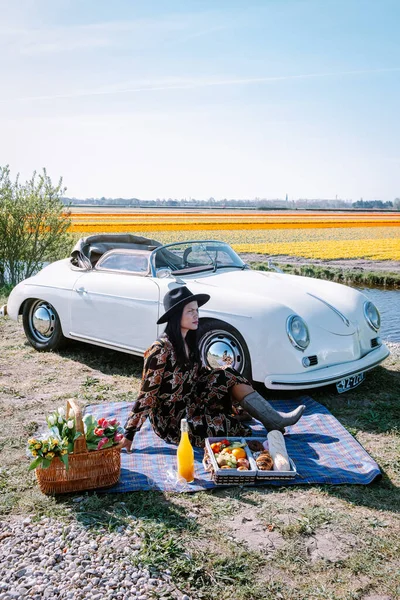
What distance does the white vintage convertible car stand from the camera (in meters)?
5.64

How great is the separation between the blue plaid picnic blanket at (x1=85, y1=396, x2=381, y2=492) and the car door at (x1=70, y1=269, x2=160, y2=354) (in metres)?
1.29

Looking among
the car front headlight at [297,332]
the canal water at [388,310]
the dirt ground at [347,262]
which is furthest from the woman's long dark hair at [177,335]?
the dirt ground at [347,262]

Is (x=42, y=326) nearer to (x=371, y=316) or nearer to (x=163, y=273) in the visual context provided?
(x=163, y=273)

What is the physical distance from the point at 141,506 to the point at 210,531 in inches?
20.3

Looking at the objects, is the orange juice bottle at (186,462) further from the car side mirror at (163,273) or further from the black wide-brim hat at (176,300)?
the car side mirror at (163,273)

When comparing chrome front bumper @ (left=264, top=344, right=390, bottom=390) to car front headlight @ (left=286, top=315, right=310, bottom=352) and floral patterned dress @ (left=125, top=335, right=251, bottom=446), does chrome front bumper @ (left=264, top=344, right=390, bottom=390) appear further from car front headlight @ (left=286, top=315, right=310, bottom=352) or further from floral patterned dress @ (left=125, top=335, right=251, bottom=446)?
floral patterned dress @ (left=125, top=335, right=251, bottom=446)

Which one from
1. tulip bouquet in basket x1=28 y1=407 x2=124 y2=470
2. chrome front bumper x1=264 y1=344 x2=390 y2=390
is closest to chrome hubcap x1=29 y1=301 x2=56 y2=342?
chrome front bumper x1=264 y1=344 x2=390 y2=390

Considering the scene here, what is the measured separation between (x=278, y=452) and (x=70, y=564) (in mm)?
1727

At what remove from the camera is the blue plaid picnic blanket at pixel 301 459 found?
13.7ft

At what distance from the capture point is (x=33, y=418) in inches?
220

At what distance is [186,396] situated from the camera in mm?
4789

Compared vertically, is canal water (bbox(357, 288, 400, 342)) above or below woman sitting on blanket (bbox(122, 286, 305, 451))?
below

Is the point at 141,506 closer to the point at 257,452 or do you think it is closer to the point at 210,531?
the point at 210,531

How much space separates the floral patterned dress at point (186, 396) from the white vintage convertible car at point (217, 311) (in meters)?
0.88
